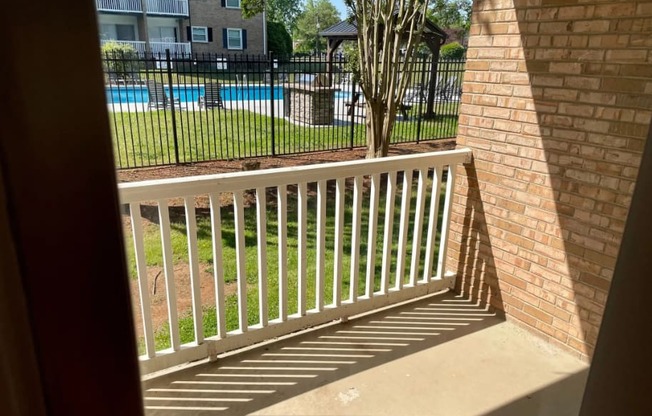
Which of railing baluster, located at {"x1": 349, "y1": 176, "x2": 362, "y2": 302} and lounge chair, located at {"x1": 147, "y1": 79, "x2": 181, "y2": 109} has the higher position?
lounge chair, located at {"x1": 147, "y1": 79, "x2": 181, "y2": 109}

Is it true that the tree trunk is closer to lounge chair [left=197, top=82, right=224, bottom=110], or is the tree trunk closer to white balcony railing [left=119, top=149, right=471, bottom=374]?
white balcony railing [left=119, top=149, right=471, bottom=374]

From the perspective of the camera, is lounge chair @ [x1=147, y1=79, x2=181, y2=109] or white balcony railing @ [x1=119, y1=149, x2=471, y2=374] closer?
white balcony railing @ [x1=119, y1=149, x2=471, y2=374]

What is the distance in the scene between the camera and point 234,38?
21938mm

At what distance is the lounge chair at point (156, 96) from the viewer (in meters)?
6.62

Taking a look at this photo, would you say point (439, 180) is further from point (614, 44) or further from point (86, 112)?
point (86, 112)

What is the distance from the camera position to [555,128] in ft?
8.29

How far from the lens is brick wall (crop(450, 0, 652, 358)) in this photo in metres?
2.23

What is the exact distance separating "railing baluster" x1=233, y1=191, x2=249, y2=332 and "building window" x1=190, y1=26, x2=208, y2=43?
66.0 feet

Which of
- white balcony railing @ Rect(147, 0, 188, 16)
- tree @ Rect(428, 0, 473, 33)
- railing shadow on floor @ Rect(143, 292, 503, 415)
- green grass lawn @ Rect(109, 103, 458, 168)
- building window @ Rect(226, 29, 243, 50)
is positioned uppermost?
white balcony railing @ Rect(147, 0, 188, 16)

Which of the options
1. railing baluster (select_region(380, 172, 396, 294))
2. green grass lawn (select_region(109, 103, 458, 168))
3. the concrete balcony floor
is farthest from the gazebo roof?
the concrete balcony floor

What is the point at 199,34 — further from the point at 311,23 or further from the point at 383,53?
the point at 383,53

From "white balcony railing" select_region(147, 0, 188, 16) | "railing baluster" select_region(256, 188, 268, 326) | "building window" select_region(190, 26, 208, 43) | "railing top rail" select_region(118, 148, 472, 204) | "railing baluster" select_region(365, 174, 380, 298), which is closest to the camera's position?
"railing top rail" select_region(118, 148, 472, 204)

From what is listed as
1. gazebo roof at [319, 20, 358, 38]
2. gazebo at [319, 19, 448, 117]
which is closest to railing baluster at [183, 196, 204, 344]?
gazebo at [319, 19, 448, 117]

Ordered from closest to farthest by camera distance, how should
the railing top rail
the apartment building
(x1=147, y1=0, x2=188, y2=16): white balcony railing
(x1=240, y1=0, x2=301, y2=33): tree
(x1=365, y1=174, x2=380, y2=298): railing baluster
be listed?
the railing top rail, (x1=365, y1=174, x2=380, y2=298): railing baluster, (x1=147, y1=0, x2=188, y2=16): white balcony railing, the apartment building, (x1=240, y1=0, x2=301, y2=33): tree
